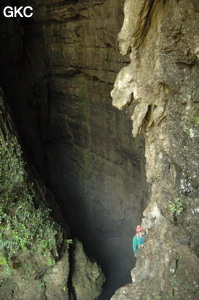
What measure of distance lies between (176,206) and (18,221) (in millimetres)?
4120

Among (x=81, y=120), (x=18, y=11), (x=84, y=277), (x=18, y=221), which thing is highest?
(x=18, y=11)

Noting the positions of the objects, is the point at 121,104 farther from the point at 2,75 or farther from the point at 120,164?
the point at 2,75

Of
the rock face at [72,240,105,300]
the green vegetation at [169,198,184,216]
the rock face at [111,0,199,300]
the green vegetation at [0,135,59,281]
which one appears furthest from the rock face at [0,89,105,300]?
the green vegetation at [169,198,184,216]

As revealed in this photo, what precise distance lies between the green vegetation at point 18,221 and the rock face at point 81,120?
12.4ft

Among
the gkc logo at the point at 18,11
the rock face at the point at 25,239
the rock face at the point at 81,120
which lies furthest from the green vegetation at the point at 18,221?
the gkc logo at the point at 18,11

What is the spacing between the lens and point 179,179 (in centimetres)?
660

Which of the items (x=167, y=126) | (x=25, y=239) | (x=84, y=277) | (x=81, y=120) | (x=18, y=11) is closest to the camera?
(x=167, y=126)

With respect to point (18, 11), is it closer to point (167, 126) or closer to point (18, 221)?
point (18, 221)

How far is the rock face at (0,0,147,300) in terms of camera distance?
1073cm

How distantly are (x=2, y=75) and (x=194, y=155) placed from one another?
9.16 metres

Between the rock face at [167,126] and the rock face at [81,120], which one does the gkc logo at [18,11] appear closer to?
the rock face at [81,120]

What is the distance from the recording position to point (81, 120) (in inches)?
495

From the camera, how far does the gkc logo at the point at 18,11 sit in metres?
11.8

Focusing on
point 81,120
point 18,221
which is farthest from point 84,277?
point 81,120
